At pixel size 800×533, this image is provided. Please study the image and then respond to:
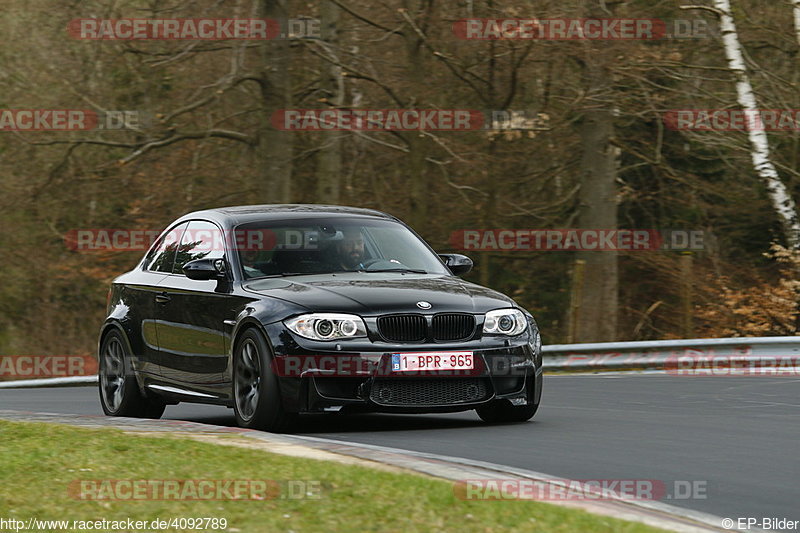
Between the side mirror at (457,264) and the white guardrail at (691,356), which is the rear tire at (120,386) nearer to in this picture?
the side mirror at (457,264)

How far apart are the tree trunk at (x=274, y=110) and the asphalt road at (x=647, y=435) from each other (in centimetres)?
1060

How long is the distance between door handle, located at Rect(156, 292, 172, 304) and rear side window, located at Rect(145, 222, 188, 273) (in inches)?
12.5

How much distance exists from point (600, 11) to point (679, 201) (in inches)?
258

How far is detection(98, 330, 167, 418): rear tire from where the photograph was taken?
1247 cm

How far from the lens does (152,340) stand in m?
12.1

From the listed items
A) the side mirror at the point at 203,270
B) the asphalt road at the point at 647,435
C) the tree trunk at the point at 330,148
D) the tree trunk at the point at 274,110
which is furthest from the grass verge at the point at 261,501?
the tree trunk at the point at 330,148

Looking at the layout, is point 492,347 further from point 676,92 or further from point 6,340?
point 6,340

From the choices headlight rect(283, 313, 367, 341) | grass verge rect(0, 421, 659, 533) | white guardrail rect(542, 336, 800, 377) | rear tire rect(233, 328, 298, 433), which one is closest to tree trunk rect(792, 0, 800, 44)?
white guardrail rect(542, 336, 800, 377)

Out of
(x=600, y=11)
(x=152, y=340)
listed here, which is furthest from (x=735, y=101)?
(x=152, y=340)

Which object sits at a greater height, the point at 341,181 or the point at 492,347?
the point at 341,181

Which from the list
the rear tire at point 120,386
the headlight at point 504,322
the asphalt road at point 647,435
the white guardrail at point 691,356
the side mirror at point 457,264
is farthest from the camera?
the white guardrail at point 691,356

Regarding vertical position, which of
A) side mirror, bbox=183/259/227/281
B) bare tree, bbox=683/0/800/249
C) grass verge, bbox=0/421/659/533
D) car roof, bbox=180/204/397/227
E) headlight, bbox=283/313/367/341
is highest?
bare tree, bbox=683/0/800/249

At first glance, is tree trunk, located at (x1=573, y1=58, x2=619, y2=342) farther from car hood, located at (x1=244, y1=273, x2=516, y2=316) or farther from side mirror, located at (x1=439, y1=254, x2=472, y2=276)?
car hood, located at (x1=244, y1=273, x2=516, y2=316)

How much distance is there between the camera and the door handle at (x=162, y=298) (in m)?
11.8
